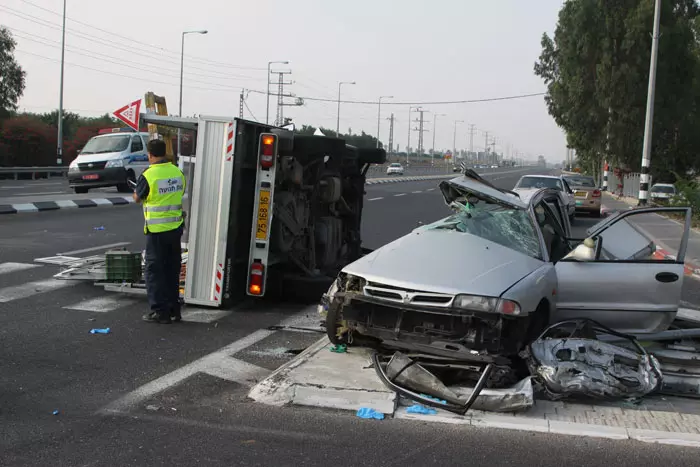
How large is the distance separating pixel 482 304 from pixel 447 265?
565 millimetres

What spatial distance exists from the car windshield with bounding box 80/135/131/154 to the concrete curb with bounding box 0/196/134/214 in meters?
2.82

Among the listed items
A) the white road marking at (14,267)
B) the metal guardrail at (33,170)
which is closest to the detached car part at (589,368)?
the white road marking at (14,267)

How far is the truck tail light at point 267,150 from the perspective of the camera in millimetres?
7848

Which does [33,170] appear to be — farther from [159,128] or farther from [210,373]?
[210,373]

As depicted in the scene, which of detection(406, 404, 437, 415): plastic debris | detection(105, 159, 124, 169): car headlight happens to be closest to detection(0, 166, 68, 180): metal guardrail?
detection(105, 159, 124, 169): car headlight

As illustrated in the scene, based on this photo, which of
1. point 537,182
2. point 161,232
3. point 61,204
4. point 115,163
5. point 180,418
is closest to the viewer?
point 180,418

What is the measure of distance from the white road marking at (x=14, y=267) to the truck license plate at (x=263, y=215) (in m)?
4.20

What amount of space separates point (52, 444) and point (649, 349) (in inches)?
199

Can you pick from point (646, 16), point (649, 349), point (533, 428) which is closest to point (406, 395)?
point (533, 428)

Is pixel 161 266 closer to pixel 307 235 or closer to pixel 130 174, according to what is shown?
pixel 307 235

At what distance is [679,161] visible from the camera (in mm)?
43500

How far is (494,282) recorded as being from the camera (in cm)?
562

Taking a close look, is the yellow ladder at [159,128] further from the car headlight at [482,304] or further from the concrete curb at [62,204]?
the concrete curb at [62,204]

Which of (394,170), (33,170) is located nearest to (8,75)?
(33,170)
